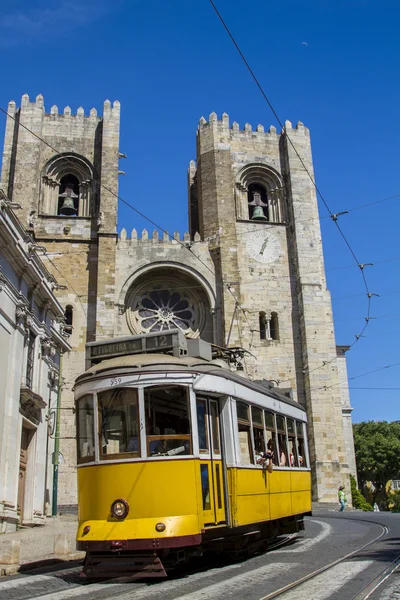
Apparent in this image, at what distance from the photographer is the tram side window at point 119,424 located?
6.38 m

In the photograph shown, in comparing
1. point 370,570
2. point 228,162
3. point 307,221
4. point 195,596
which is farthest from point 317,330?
point 195,596

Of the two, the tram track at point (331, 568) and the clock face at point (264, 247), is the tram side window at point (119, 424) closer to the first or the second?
the tram track at point (331, 568)

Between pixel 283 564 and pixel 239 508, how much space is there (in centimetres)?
84

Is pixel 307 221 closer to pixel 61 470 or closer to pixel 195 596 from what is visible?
pixel 61 470

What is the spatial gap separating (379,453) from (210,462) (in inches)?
1440

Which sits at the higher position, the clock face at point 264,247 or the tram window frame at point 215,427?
the clock face at point 264,247

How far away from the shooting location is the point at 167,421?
645 centimetres

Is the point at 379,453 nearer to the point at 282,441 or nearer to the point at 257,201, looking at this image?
the point at 257,201

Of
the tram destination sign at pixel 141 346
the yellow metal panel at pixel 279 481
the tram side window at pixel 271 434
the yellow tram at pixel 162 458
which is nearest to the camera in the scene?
the yellow tram at pixel 162 458

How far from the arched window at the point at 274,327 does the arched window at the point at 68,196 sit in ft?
32.6

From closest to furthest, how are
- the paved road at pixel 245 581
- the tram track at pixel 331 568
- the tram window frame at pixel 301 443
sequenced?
the tram track at pixel 331 568 → the paved road at pixel 245 581 → the tram window frame at pixel 301 443

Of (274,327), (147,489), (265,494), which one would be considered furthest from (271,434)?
(274,327)

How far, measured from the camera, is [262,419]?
7941 mm

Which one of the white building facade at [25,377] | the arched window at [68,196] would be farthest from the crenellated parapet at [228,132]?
the white building facade at [25,377]
